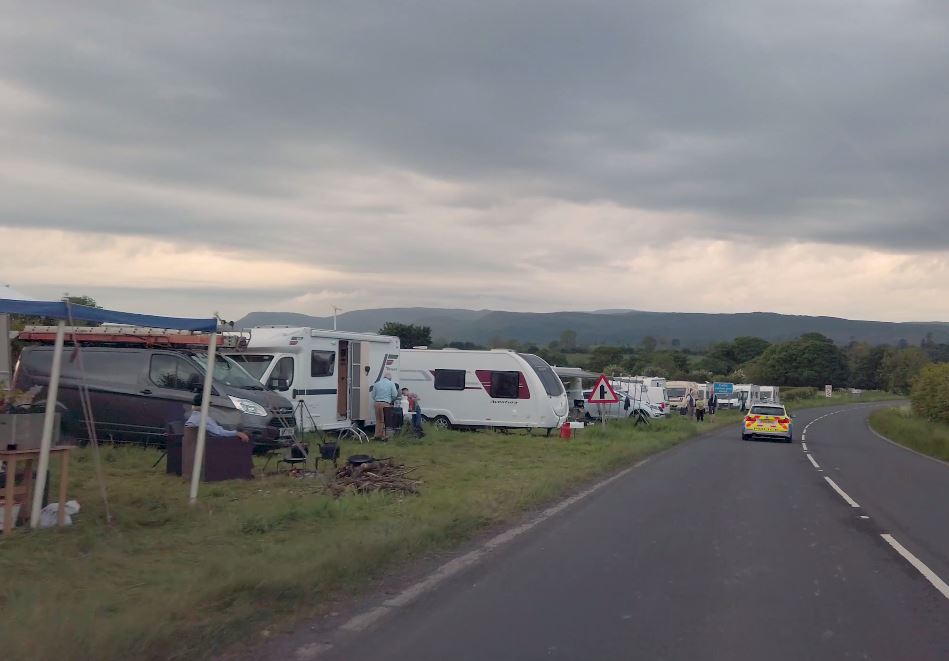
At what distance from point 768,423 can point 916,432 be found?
6.21 meters

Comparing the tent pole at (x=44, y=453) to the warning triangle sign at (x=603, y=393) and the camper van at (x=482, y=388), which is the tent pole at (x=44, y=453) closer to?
the warning triangle sign at (x=603, y=393)

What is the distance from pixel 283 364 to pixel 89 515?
10.6 m

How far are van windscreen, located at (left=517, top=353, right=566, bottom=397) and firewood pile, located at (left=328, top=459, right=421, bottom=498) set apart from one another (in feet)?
45.4

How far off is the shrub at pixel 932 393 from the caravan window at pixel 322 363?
25231 mm

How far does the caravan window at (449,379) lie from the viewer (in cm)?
2731

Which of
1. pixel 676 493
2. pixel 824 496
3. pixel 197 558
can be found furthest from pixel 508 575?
pixel 824 496

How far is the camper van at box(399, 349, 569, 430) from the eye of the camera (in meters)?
26.8

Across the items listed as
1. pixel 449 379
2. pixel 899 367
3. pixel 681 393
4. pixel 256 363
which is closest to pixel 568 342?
pixel 899 367

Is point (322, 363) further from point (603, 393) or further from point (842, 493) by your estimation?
point (842, 493)

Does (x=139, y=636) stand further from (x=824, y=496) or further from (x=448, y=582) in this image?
(x=824, y=496)

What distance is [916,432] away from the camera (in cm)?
3491

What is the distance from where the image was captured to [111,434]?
16.3 metres

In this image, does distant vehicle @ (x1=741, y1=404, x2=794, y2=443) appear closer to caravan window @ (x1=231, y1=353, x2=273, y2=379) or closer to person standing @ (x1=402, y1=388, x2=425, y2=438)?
person standing @ (x1=402, y1=388, x2=425, y2=438)

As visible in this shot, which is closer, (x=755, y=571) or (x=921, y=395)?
(x=755, y=571)
